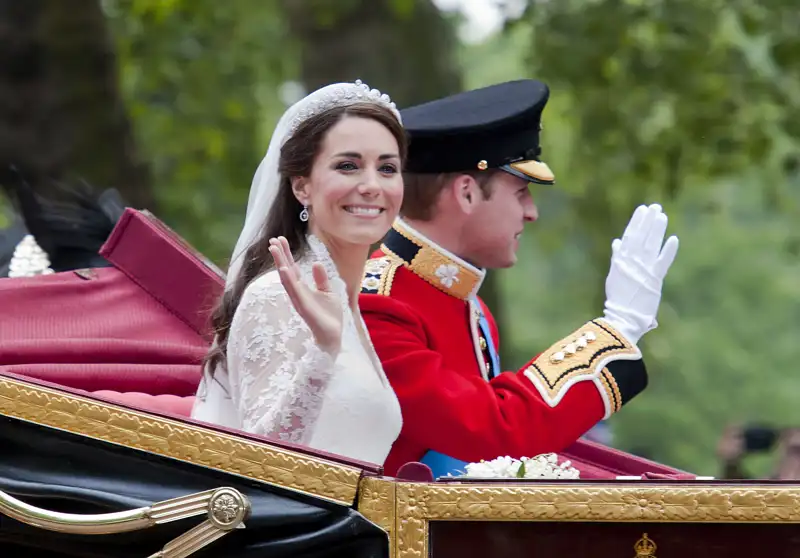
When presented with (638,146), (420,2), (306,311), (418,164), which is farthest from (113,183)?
(306,311)

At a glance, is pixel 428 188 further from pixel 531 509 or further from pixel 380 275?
pixel 531 509

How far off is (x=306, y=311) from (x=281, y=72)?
382 inches

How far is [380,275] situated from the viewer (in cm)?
365

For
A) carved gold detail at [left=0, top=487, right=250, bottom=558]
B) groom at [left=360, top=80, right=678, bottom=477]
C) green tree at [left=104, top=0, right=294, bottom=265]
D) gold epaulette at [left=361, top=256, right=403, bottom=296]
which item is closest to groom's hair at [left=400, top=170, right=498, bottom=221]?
groom at [left=360, top=80, right=678, bottom=477]

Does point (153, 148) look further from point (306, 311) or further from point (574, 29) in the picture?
point (306, 311)

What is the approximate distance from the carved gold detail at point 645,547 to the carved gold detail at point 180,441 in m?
0.53

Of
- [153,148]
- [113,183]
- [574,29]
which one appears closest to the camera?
[113,183]

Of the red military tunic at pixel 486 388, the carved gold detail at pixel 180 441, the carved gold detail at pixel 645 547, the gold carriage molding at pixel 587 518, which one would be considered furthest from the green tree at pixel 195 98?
the carved gold detail at pixel 645 547

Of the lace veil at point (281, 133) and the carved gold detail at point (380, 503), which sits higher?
the lace veil at point (281, 133)

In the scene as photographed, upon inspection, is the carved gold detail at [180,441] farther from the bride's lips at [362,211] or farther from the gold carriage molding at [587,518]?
the bride's lips at [362,211]

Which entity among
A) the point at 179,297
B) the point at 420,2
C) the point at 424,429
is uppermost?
the point at 420,2

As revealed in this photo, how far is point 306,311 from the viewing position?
298 centimetres

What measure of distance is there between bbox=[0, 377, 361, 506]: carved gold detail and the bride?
0.70 ft

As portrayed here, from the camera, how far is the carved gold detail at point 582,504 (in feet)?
9.19
